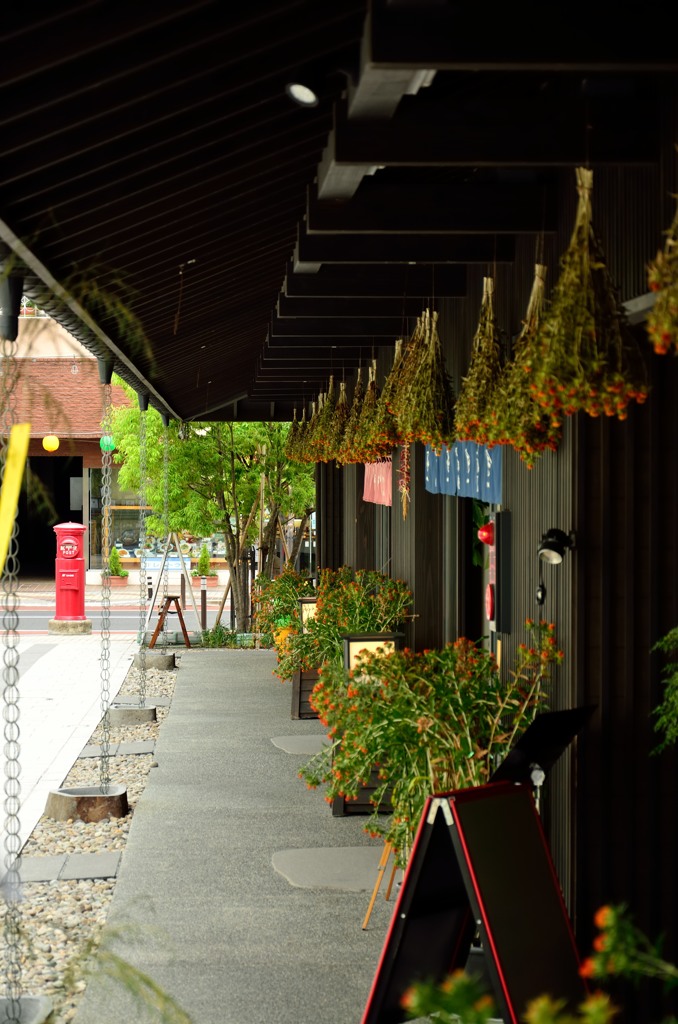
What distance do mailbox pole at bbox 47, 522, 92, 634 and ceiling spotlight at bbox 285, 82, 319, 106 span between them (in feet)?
53.6

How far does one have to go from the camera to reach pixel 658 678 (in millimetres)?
4586

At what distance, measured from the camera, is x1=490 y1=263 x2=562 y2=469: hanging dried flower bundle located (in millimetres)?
4082

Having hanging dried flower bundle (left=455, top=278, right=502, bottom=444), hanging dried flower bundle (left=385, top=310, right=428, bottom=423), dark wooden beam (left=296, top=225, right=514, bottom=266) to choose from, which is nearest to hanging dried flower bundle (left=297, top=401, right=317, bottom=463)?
hanging dried flower bundle (left=385, top=310, right=428, bottom=423)

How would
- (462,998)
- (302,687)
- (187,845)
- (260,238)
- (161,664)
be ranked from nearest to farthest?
(462,998), (260,238), (187,845), (302,687), (161,664)

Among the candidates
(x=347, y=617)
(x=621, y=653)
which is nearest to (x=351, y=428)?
(x=347, y=617)

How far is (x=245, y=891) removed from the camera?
613cm

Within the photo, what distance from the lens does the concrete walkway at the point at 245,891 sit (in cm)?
479

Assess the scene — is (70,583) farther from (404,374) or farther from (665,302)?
(665,302)

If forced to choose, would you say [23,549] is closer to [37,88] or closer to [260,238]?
[260,238]

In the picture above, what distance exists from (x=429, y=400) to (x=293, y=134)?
5.88 feet

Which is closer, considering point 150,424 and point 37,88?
point 37,88

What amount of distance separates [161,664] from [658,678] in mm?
10979

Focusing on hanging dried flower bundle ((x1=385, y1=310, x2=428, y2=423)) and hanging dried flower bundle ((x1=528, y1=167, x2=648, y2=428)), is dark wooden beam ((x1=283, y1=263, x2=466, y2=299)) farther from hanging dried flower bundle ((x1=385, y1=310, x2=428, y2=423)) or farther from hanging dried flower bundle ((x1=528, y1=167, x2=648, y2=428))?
hanging dried flower bundle ((x1=528, y1=167, x2=648, y2=428))

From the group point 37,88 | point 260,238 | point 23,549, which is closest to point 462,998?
point 37,88
